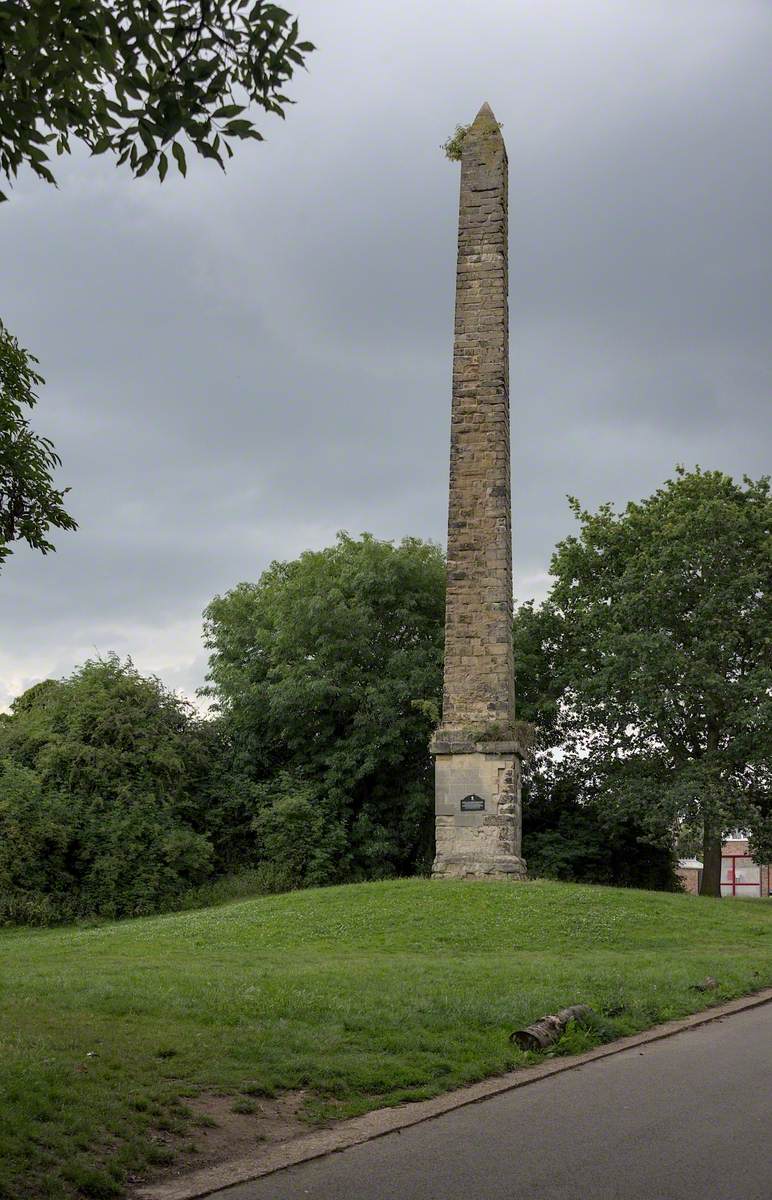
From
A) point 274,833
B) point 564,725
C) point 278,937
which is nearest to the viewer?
point 278,937

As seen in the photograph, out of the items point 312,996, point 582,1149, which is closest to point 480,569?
point 312,996

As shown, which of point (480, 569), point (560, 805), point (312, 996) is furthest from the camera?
point (560, 805)

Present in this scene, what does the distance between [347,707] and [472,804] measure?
8.42 m

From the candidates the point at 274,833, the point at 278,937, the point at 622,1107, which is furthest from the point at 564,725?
the point at 622,1107

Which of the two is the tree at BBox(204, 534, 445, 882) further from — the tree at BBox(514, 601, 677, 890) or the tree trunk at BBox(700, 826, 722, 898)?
the tree trunk at BBox(700, 826, 722, 898)

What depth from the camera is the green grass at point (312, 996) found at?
22.5 feet

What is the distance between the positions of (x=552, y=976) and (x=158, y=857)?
48.7 feet

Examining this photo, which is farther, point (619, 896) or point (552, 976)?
point (619, 896)

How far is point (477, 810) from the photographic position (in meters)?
23.5

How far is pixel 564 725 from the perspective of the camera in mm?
32906

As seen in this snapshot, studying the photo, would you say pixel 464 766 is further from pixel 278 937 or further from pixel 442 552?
pixel 442 552

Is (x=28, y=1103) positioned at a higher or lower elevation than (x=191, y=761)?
lower

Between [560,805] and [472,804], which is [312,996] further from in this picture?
[560,805]

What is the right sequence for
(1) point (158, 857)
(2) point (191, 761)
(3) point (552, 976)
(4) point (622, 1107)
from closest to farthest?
(4) point (622, 1107) → (3) point (552, 976) → (1) point (158, 857) → (2) point (191, 761)
